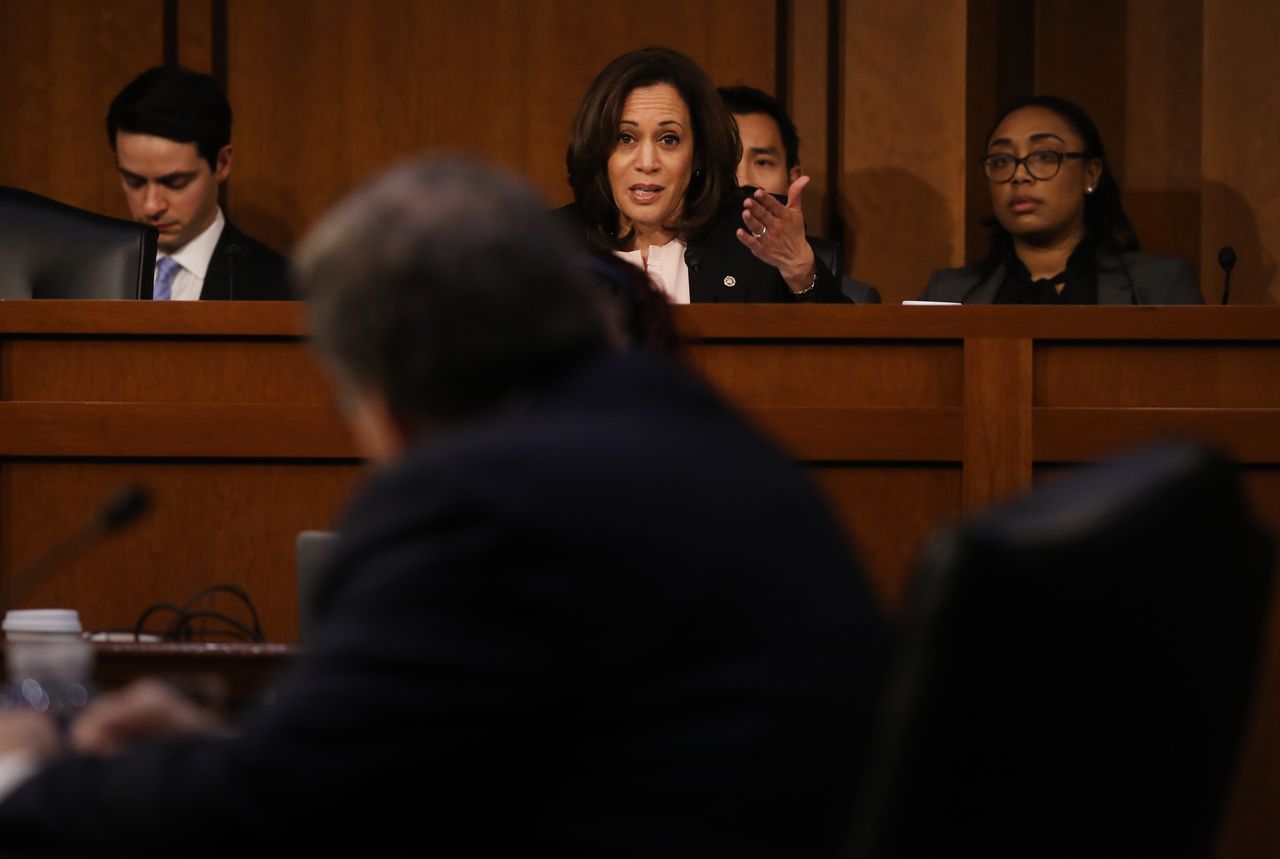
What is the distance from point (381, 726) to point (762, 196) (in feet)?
9.13

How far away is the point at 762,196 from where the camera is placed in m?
3.73

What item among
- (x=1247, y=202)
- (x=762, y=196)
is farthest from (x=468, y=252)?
(x=1247, y=202)

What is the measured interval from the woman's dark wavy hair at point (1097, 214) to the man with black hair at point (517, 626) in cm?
388

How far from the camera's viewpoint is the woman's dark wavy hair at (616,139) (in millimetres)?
4137

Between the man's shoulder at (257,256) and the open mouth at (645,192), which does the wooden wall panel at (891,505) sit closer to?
the open mouth at (645,192)

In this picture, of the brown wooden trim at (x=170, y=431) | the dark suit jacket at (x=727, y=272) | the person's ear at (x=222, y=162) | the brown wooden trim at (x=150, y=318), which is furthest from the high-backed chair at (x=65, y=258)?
the person's ear at (x=222, y=162)

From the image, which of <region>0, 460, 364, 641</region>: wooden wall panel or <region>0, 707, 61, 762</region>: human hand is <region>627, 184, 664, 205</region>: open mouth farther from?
<region>0, 707, 61, 762</region>: human hand

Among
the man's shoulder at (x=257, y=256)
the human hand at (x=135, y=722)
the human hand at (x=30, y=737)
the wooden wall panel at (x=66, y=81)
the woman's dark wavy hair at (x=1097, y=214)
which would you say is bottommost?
the human hand at (x=30, y=737)

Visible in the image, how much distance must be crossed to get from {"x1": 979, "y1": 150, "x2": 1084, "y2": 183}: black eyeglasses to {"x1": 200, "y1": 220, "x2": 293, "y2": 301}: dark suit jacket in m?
1.84

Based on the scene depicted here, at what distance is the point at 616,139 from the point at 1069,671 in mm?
3228

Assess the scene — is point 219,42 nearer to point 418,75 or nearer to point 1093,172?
point 418,75

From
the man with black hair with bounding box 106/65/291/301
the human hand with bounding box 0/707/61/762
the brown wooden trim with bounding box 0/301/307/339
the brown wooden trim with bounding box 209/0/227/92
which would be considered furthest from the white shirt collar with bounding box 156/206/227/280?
the human hand with bounding box 0/707/61/762

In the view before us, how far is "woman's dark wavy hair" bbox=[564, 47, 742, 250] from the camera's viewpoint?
4.14m

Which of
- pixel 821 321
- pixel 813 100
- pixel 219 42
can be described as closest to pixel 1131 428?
pixel 821 321
